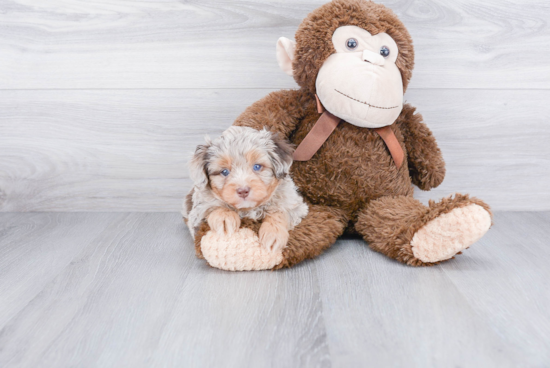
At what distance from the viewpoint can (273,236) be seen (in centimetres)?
111

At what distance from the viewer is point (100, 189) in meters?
1.68

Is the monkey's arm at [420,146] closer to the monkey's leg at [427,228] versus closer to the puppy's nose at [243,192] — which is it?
the monkey's leg at [427,228]

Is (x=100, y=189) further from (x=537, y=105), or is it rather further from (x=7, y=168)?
(x=537, y=105)

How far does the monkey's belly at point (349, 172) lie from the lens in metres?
1.29

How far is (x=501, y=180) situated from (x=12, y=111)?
1733mm

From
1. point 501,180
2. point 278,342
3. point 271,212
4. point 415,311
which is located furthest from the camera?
point 501,180

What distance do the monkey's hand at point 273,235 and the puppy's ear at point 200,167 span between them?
18cm

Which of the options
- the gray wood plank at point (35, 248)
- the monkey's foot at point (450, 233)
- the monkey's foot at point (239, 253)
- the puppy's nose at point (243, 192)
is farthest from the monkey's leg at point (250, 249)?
the gray wood plank at point (35, 248)

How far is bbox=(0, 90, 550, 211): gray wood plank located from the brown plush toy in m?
0.28

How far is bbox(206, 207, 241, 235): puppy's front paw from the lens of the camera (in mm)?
1123

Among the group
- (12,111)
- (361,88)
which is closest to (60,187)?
(12,111)

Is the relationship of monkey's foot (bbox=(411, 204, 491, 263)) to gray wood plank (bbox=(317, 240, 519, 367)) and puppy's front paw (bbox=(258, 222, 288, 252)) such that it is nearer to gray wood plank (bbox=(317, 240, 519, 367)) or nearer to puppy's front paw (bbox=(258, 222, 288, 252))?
gray wood plank (bbox=(317, 240, 519, 367))

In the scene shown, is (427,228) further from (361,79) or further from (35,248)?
(35,248)

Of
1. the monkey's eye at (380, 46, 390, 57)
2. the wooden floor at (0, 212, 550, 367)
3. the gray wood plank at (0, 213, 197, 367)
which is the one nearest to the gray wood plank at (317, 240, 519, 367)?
the wooden floor at (0, 212, 550, 367)
